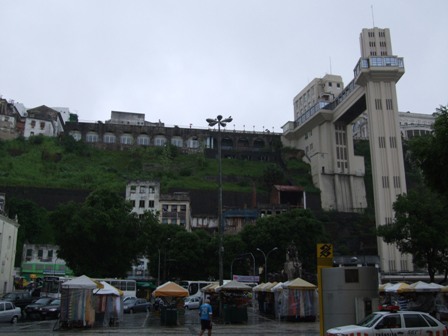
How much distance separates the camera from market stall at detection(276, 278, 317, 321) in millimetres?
27406

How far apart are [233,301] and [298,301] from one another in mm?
4103

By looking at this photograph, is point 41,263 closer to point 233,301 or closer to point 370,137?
Answer: point 233,301

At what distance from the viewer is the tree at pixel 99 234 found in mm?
40469

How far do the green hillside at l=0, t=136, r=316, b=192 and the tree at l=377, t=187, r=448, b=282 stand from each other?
54154 millimetres

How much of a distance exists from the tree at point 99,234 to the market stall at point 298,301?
726 inches

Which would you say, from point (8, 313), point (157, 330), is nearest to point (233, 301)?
point (157, 330)

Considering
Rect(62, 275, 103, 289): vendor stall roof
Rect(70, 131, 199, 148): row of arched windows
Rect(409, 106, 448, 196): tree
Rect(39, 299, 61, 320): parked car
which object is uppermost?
Rect(70, 131, 199, 148): row of arched windows

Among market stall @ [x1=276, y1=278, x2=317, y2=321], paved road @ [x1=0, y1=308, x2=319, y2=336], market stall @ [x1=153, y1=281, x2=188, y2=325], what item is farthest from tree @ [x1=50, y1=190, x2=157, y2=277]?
market stall @ [x1=276, y1=278, x2=317, y2=321]

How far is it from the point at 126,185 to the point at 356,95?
4163 centimetres

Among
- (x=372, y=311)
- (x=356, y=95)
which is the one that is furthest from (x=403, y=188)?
(x=372, y=311)

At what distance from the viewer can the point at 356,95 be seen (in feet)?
268

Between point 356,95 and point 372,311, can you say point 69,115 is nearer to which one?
point 356,95

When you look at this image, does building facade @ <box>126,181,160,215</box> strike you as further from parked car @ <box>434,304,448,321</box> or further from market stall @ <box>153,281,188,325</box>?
parked car @ <box>434,304,448,321</box>

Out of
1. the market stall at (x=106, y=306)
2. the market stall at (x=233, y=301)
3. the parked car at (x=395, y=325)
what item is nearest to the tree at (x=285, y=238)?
the market stall at (x=233, y=301)
